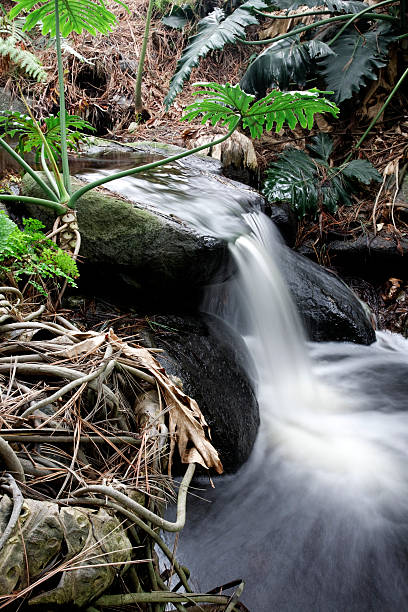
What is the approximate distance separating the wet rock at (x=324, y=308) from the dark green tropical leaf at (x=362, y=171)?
4.82ft

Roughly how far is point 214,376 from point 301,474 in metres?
0.62

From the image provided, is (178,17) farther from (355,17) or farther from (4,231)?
(4,231)

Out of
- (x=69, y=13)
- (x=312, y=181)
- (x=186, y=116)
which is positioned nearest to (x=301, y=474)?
(x=186, y=116)

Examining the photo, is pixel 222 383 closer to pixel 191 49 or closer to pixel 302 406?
pixel 302 406

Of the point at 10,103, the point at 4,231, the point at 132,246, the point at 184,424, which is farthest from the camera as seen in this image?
the point at 10,103

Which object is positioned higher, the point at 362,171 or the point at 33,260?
the point at 362,171

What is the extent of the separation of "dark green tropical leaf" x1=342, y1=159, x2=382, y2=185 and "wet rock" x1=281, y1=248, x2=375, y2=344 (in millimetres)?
1468

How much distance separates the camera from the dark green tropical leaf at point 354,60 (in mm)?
4309

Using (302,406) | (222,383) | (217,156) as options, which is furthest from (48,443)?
(217,156)

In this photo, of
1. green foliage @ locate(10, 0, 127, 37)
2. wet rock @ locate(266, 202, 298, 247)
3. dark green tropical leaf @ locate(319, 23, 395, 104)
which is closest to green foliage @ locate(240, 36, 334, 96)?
dark green tropical leaf @ locate(319, 23, 395, 104)

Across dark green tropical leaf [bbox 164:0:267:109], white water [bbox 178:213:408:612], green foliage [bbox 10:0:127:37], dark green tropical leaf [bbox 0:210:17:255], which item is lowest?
white water [bbox 178:213:408:612]

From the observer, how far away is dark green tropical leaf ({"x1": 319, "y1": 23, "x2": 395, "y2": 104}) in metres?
4.31

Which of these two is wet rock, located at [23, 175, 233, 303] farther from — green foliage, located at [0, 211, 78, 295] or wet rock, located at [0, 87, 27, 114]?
wet rock, located at [0, 87, 27, 114]

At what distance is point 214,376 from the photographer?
2.14 meters
